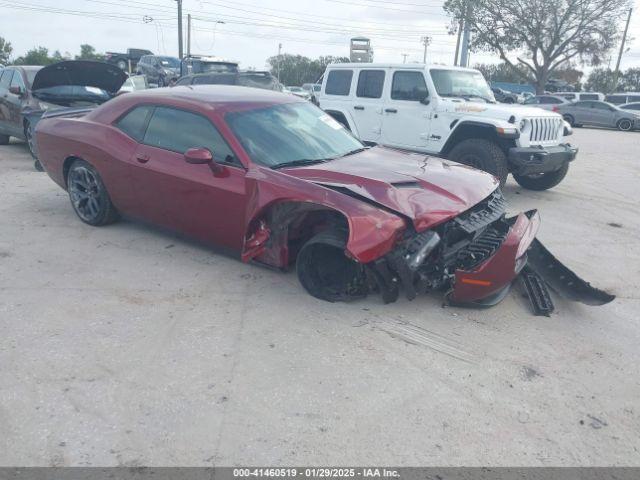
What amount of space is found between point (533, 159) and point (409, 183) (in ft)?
13.5

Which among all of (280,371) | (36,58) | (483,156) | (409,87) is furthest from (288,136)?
(36,58)

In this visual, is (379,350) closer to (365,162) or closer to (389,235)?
(389,235)

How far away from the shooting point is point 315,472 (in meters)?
2.53

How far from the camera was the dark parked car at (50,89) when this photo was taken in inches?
345

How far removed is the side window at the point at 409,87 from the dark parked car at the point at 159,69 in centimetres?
1554

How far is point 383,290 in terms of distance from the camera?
401cm

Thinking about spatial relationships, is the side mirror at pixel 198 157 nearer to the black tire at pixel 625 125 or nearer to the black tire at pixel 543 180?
the black tire at pixel 543 180

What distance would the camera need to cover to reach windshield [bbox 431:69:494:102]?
27.8 ft

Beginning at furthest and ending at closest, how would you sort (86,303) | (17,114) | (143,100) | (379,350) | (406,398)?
(17,114) → (143,100) → (86,303) → (379,350) → (406,398)

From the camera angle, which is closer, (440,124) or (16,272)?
(16,272)

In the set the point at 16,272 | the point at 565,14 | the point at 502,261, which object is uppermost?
the point at 565,14

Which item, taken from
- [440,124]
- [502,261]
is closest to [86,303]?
[502,261]

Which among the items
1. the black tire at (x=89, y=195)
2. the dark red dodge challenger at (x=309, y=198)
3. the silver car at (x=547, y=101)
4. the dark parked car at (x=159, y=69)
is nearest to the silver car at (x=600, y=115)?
the silver car at (x=547, y=101)

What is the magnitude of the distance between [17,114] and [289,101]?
6.73 metres
